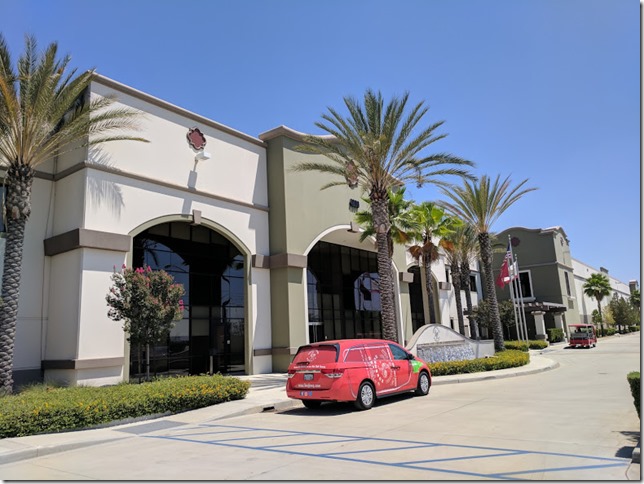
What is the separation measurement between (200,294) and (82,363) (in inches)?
268

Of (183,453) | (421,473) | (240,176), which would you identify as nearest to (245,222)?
(240,176)

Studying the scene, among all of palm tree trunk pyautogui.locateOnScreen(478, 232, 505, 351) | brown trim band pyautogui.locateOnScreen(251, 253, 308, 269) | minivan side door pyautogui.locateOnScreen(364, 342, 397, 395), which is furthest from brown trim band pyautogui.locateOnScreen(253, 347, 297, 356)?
palm tree trunk pyautogui.locateOnScreen(478, 232, 505, 351)

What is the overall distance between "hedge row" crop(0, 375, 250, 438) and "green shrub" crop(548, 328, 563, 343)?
4659 centimetres

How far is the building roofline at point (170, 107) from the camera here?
18.1 metres

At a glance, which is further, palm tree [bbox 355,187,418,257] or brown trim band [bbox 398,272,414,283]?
brown trim band [bbox 398,272,414,283]

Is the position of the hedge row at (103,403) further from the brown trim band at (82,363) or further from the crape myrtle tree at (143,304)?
the crape myrtle tree at (143,304)

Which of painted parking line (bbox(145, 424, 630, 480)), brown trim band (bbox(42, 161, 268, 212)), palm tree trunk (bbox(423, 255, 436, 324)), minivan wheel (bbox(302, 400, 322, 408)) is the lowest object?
painted parking line (bbox(145, 424, 630, 480))

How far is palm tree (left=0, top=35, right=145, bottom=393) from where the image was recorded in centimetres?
1381

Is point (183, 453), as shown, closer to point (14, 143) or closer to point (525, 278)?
point (14, 143)

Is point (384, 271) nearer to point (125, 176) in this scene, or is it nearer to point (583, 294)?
point (125, 176)

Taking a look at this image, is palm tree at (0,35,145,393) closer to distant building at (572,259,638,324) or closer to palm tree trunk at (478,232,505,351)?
palm tree trunk at (478,232,505,351)

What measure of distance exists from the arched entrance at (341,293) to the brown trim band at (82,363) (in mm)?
12217

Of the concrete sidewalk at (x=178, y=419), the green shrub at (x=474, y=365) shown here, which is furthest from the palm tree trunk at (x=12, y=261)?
the green shrub at (x=474, y=365)

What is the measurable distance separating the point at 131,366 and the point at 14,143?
877cm
